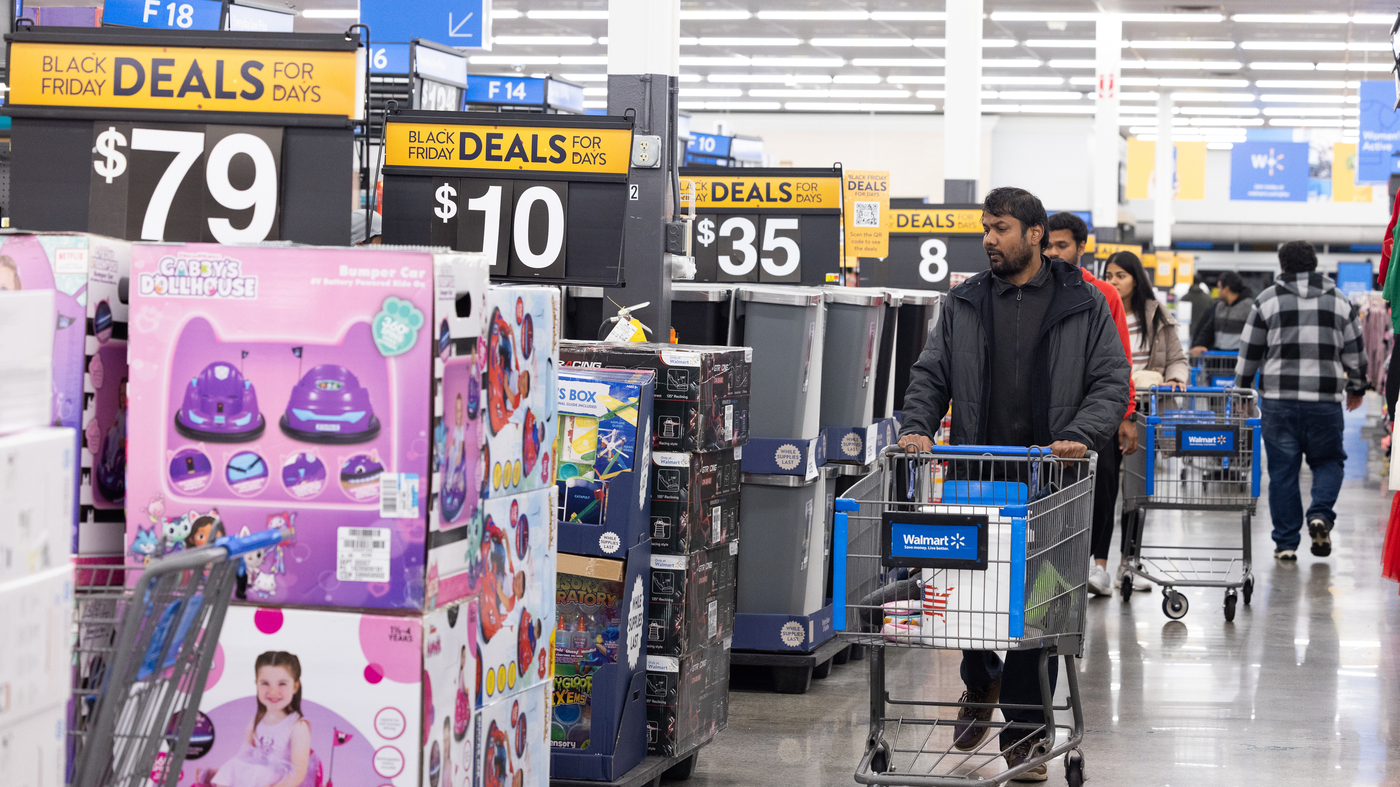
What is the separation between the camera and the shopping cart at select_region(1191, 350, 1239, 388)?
13945 mm

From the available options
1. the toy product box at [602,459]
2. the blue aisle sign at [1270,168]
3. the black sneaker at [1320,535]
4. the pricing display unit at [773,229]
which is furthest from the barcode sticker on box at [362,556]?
the blue aisle sign at [1270,168]

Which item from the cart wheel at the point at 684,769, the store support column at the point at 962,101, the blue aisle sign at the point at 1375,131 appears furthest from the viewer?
the blue aisle sign at the point at 1375,131

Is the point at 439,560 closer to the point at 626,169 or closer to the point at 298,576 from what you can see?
the point at 298,576

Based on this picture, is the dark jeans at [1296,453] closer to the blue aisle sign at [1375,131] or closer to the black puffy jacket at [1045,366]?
the black puffy jacket at [1045,366]

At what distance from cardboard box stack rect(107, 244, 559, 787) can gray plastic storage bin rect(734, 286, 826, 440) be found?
2.95m

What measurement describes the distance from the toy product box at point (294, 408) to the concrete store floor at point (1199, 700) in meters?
2.25

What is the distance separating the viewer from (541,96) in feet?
46.1

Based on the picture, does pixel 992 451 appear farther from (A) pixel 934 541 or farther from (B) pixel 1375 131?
(B) pixel 1375 131

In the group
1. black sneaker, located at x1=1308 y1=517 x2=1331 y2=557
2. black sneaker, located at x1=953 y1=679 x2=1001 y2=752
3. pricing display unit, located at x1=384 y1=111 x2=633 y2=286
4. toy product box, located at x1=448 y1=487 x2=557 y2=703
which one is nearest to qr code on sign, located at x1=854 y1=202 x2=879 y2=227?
black sneaker, located at x1=1308 y1=517 x2=1331 y2=557

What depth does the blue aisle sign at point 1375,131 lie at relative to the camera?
62.4 ft

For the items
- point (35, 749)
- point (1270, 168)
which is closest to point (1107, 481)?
point (35, 749)

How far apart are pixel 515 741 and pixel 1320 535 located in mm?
7599

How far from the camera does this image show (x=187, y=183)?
11.9ft

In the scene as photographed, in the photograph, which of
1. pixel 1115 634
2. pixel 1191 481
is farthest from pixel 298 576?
pixel 1191 481
